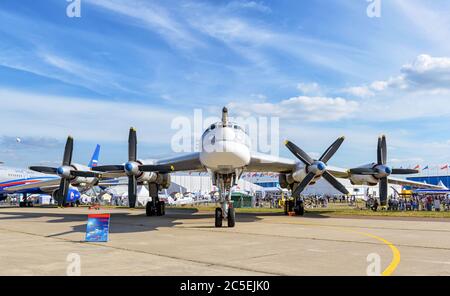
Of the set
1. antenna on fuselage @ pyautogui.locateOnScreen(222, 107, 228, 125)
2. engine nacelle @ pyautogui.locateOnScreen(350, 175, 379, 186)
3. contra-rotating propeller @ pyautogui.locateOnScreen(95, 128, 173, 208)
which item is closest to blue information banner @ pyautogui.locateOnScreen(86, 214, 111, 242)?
antenna on fuselage @ pyautogui.locateOnScreen(222, 107, 228, 125)

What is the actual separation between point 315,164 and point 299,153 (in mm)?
1132

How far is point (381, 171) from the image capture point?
22344 mm

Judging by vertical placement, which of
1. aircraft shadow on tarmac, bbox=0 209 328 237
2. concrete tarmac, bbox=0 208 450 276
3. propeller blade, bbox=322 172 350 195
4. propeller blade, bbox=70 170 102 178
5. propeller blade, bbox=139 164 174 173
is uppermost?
propeller blade, bbox=139 164 174 173

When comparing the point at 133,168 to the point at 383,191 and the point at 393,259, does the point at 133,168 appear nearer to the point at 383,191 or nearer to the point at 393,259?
the point at 383,191

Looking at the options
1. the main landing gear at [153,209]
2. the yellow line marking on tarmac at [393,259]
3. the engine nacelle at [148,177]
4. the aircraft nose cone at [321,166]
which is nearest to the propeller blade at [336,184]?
the aircraft nose cone at [321,166]

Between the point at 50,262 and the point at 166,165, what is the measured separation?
12876 mm

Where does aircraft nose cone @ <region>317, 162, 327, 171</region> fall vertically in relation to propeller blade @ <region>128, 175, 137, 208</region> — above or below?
above

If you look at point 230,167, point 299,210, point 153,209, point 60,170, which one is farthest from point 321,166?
point 60,170

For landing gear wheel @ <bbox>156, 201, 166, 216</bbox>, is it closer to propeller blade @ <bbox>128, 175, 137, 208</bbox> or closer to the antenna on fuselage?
propeller blade @ <bbox>128, 175, 137, 208</bbox>

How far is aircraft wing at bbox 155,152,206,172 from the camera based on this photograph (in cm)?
2094

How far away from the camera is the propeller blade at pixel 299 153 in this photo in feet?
69.2

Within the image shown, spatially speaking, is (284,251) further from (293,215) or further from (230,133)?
(293,215)

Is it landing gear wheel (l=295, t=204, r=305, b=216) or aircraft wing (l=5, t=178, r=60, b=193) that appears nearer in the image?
landing gear wheel (l=295, t=204, r=305, b=216)
